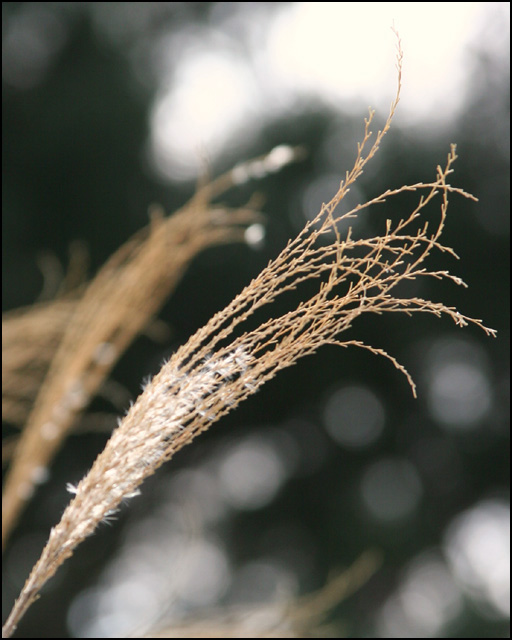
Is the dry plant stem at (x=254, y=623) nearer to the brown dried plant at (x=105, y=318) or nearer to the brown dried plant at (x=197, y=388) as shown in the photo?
the brown dried plant at (x=105, y=318)

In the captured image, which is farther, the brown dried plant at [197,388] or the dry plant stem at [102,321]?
the dry plant stem at [102,321]

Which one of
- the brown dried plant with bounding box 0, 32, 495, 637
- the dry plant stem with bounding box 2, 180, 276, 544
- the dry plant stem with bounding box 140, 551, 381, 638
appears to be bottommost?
the dry plant stem with bounding box 140, 551, 381, 638

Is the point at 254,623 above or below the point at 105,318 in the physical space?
below

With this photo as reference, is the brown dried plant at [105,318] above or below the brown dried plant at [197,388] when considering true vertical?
above

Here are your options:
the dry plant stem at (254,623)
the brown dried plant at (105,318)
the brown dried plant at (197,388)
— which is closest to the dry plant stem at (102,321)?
the brown dried plant at (105,318)

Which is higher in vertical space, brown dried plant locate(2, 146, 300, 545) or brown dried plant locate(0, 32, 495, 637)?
brown dried plant locate(2, 146, 300, 545)

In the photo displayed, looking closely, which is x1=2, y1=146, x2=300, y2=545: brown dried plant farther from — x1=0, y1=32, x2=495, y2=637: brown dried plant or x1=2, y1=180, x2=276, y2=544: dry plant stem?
x1=0, y1=32, x2=495, y2=637: brown dried plant

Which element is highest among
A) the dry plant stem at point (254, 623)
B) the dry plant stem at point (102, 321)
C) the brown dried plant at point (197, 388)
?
the dry plant stem at point (102, 321)

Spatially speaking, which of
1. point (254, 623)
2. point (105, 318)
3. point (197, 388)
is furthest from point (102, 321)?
point (254, 623)

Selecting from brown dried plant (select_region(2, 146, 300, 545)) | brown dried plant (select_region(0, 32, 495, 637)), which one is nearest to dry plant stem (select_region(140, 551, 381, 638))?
brown dried plant (select_region(2, 146, 300, 545))

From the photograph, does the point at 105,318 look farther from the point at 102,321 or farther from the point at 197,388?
the point at 197,388

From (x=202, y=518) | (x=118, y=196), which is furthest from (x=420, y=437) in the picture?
(x=118, y=196)
